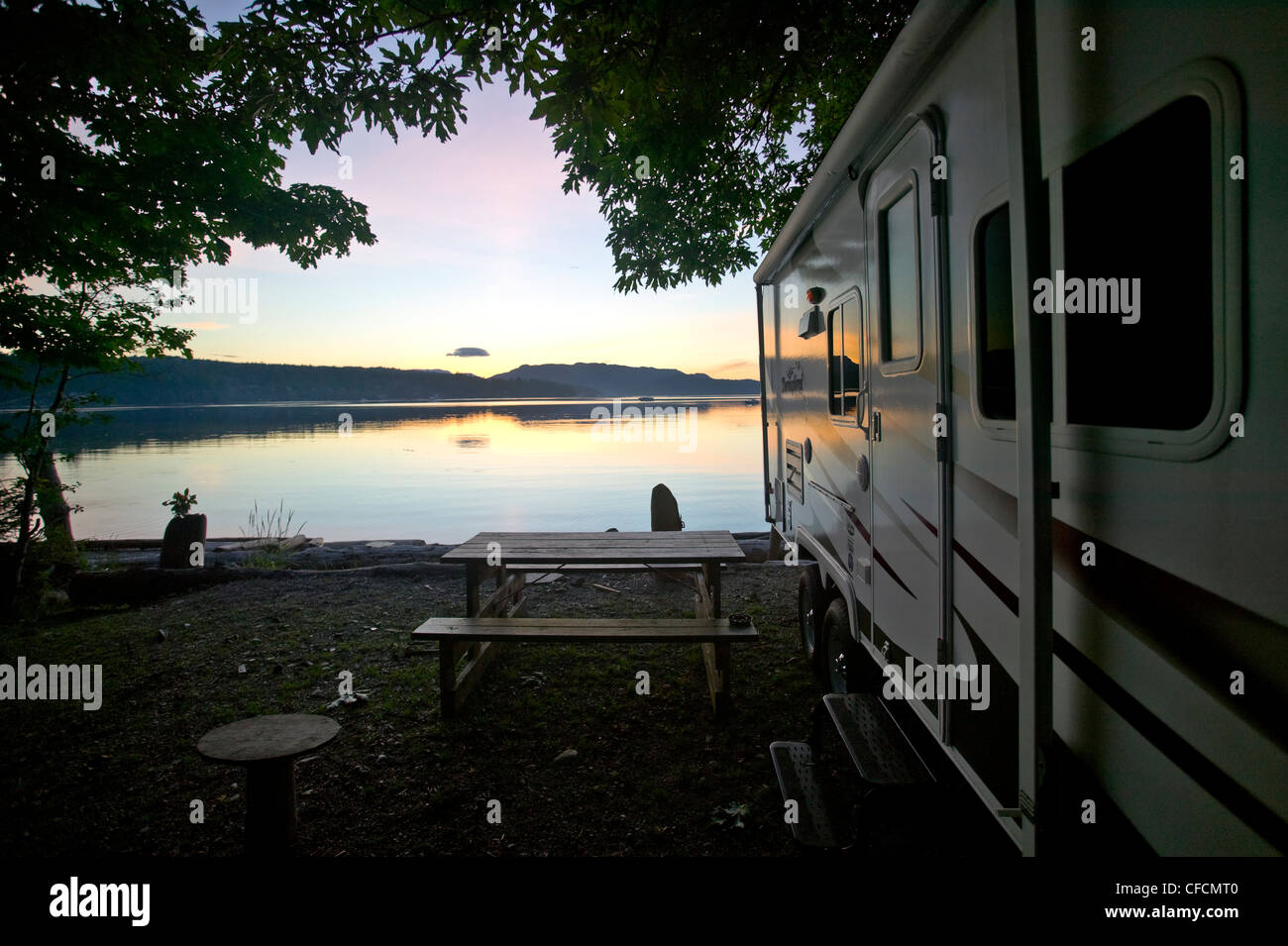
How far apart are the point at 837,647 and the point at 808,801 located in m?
1.63

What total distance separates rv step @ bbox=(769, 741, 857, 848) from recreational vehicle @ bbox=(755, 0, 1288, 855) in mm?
567

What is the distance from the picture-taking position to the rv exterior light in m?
4.58

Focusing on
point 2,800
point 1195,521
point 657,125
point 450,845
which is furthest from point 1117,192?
point 657,125

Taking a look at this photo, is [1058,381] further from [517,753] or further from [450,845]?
[517,753]

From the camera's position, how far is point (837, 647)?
4426 mm

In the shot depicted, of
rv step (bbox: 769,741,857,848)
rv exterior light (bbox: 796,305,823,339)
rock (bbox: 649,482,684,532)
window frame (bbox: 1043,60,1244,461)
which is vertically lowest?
rv step (bbox: 769,741,857,848)

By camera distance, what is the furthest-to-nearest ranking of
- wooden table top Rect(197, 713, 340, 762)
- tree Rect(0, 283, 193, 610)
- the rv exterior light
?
tree Rect(0, 283, 193, 610) < the rv exterior light < wooden table top Rect(197, 713, 340, 762)

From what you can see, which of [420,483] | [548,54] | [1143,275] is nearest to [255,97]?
[548,54]

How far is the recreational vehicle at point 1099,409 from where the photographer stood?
1316 millimetres

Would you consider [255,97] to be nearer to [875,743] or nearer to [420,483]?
[875,743]

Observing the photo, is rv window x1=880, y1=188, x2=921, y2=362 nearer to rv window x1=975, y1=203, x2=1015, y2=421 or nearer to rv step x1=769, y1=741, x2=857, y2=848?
rv window x1=975, y1=203, x2=1015, y2=421

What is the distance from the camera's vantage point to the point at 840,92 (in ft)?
25.6

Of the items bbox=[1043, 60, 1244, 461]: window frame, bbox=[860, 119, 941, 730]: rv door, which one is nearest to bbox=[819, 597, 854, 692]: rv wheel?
bbox=[860, 119, 941, 730]: rv door

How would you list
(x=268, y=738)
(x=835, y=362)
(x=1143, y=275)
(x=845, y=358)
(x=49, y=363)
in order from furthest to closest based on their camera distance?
(x=49, y=363)
(x=835, y=362)
(x=845, y=358)
(x=268, y=738)
(x=1143, y=275)
